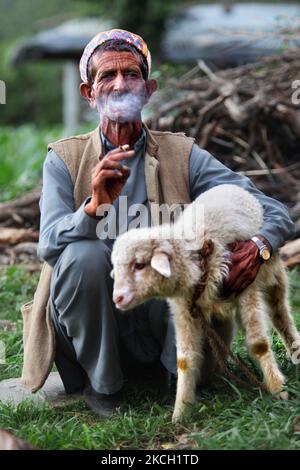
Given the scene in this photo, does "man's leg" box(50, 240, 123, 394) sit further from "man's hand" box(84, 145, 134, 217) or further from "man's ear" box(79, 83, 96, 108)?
"man's ear" box(79, 83, 96, 108)

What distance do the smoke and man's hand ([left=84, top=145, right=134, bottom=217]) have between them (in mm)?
390

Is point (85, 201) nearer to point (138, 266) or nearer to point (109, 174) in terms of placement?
point (109, 174)

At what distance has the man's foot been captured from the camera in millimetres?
3676

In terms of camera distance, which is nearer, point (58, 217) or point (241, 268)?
point (241, 268)

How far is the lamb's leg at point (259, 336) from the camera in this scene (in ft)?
11.2

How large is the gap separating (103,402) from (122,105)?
1479 mm

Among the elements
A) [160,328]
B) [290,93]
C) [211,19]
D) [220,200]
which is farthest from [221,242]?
[211,19]

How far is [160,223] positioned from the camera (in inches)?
144

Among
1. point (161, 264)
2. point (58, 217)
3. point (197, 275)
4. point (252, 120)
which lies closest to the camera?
point (161, 264)

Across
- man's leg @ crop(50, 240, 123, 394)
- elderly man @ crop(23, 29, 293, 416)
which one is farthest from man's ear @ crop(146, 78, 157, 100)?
man's leg @ crop(50, 240, 123, 394)

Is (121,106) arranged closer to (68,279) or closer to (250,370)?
(68,279)

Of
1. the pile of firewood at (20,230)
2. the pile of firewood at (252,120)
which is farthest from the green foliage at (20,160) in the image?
the pile of firewood at (252,120)

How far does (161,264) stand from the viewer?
3082mm

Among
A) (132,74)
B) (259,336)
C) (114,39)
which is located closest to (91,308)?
(259,336)
